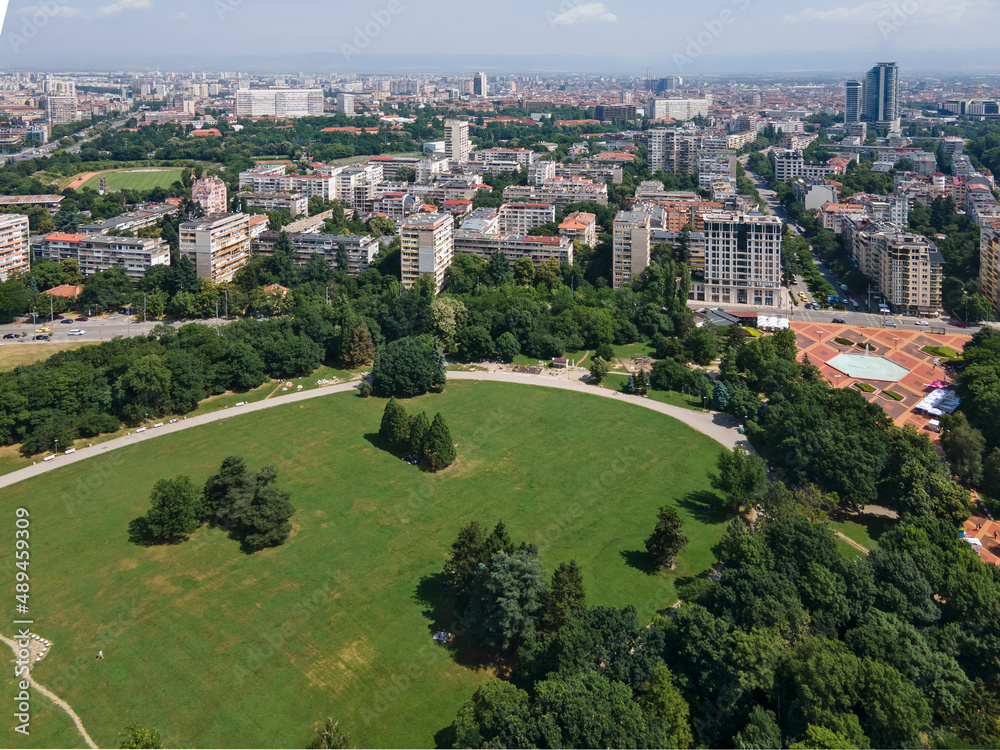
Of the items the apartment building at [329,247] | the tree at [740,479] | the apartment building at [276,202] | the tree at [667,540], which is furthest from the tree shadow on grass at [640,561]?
the apartment building at [276,202]

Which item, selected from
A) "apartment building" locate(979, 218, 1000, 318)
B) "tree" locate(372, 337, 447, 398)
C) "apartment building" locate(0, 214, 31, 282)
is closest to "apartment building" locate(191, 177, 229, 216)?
"apartment building" locate(0, 214, 31, 282)

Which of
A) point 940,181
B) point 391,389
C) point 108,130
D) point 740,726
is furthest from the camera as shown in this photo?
point 108,130

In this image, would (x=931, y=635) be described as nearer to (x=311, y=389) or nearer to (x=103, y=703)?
(x=103, y=703)

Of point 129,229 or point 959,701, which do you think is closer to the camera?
point 959,701

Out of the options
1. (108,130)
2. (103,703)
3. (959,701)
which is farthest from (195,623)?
(108,130)

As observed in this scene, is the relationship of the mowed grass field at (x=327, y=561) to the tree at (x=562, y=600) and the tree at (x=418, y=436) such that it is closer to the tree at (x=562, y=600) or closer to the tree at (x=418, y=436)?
the tree at (x=418, y=436)

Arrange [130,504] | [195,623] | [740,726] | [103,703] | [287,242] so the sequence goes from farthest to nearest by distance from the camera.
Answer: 1. [287,242]
2. [130,504]
3. [195,623]
4. [103,703]
5. [740,726]
